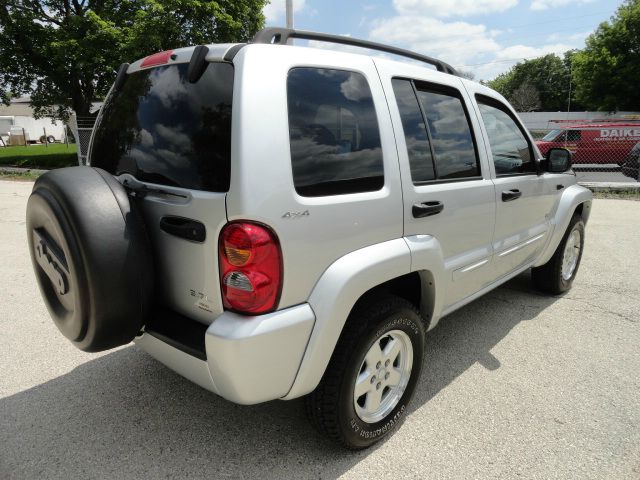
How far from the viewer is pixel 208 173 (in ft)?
6.16

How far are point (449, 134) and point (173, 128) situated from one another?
5.25 ft

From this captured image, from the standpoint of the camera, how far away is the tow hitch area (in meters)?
2.03

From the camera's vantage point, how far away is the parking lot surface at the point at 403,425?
223 cm

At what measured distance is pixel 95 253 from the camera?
1841 millimetres

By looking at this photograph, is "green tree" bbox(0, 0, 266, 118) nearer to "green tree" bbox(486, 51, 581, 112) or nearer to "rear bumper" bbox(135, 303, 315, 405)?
"rear bumper" bbox(135, 303, 315, 405)

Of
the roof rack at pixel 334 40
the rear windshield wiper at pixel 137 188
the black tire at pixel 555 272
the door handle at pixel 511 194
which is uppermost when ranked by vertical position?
the roof rack at pixel 334 40

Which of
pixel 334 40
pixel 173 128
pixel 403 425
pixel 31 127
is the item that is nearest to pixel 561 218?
pixel 403 425

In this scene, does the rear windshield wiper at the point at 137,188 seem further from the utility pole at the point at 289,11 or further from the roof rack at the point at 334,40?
the utility pole at the point at 289,11

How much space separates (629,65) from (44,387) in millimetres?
51840

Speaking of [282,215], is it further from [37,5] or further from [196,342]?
[37,5]

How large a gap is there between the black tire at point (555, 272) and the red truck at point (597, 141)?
13668 mm

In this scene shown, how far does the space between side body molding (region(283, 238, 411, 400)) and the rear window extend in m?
0.58

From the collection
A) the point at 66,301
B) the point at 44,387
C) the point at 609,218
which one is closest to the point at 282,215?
the point at 66,301

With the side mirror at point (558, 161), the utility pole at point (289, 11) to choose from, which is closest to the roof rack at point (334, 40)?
the side mirror at point (558, 161)
